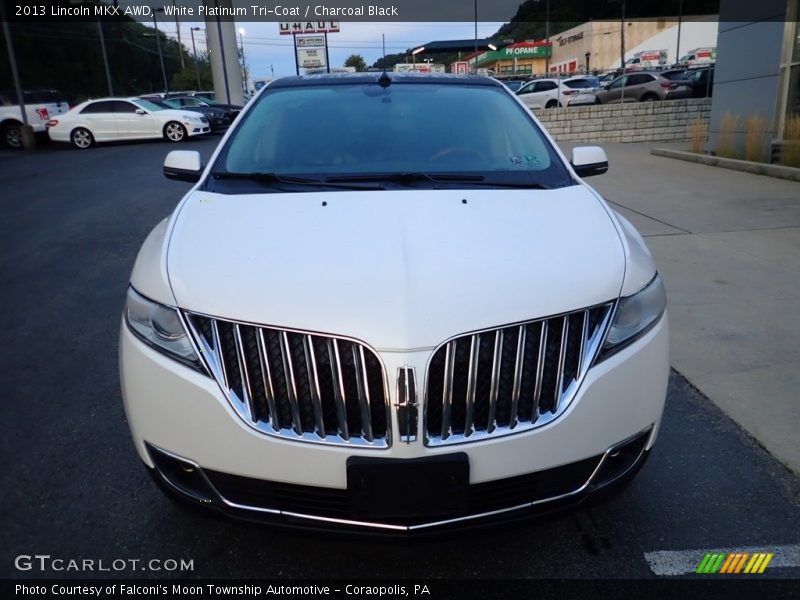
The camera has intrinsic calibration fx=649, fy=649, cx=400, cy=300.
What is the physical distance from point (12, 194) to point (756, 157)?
490 inches

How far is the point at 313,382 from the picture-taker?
185cm

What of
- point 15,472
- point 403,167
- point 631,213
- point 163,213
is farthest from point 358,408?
point 163,213

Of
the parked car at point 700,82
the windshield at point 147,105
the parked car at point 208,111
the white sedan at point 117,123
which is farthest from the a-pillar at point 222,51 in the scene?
the parked car at point 700,82

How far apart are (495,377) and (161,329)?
1045 millimetres

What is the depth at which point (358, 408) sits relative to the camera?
73.0 inches

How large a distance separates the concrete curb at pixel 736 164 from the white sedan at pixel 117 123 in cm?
1435

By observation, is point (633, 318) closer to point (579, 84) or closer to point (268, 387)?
point (268, 387)

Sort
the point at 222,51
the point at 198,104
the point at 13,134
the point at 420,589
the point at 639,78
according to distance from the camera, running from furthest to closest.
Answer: the point at 222,51 < the point at 198,104 < the point at 639,78 < the point at 13,134 < the point at 420,589

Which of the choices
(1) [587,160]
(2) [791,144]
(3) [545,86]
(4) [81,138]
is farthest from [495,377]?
(3) [545,86]

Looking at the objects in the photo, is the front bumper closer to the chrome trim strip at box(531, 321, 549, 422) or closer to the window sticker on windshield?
the chrome trim strip at box(531, 321, 549, 422)

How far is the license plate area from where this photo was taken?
1.82m

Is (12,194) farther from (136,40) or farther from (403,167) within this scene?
(136,40)

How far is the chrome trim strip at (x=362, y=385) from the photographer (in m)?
1.83

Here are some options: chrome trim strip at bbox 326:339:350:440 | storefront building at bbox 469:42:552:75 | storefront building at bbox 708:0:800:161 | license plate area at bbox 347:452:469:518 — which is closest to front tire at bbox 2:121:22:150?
storefront building at bbox 708:0:800:161
